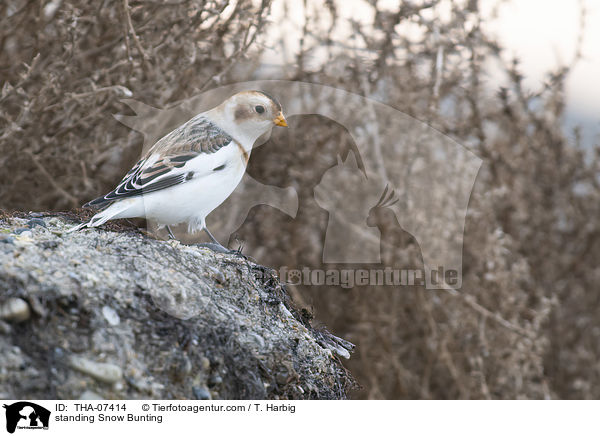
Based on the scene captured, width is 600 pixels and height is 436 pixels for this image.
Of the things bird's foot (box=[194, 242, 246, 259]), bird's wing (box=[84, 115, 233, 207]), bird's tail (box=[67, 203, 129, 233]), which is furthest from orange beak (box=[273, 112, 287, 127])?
bird's tail (box=[67, 203, 129, 233])

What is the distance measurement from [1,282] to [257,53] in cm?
244

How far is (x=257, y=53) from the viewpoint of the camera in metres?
4.24

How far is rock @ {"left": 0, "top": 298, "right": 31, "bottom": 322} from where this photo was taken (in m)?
2.17

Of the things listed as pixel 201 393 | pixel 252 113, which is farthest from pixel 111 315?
pixel 252 113

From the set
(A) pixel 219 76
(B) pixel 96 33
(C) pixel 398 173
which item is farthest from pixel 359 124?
(B) pixel 96 33

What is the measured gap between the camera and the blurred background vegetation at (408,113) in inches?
148

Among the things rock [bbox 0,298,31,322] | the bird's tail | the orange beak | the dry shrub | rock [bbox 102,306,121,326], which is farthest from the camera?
the dry shrub

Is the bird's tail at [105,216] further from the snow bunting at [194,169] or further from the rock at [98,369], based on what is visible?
the rock at [98,369]

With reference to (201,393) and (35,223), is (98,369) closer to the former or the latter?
(201,393)

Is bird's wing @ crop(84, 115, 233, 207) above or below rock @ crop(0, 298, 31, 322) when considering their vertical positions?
above

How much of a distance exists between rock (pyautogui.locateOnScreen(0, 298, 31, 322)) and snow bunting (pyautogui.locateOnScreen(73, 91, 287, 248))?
2.00 ft

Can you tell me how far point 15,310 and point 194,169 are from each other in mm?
1020

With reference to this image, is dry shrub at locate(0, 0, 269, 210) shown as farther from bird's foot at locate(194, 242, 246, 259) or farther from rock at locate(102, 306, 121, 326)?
rock at locate(102, 306, 121, 326)

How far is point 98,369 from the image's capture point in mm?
2191
